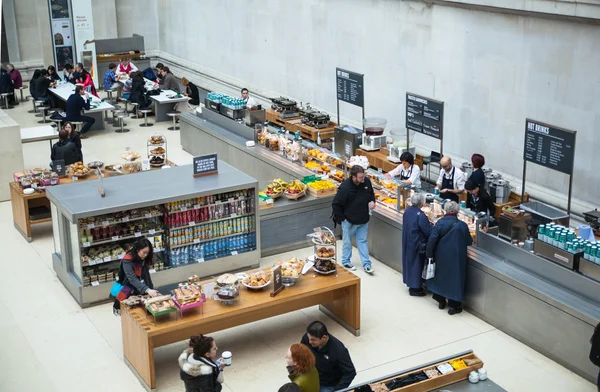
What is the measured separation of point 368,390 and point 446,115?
824cm

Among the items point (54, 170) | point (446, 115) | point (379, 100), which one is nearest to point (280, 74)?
point (379, 100)

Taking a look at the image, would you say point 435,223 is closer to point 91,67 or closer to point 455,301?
point 455,301

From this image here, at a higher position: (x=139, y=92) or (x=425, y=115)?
(x=425, y=115)

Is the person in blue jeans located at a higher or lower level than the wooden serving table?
higher

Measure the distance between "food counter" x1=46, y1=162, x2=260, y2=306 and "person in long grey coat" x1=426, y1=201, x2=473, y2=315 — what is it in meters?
2.69

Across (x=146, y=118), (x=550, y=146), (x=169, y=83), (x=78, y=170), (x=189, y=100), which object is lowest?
(x=146, y=118)

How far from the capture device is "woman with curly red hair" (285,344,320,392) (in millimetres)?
6223

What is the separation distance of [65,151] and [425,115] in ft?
20.5

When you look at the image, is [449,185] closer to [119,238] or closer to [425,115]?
[425,115]

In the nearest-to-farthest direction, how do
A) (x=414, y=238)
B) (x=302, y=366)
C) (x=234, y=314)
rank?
(x=302, y=366) → (x=234, y=314) → (x=414, y=238)

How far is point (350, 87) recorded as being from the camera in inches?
607

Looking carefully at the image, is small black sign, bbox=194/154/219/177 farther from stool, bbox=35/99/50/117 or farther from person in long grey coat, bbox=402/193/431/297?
stool, bbox=35/99/50/117

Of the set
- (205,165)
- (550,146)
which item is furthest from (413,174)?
(205,165)

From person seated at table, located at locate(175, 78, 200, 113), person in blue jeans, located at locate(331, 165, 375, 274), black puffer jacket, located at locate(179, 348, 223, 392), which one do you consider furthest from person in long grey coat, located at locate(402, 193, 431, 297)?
person seated at table, located at locate(175, 78, 200, 113)
